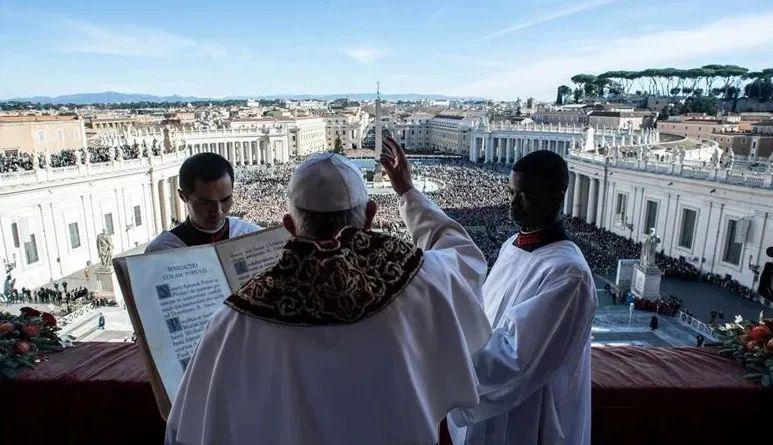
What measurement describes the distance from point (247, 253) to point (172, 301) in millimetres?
473

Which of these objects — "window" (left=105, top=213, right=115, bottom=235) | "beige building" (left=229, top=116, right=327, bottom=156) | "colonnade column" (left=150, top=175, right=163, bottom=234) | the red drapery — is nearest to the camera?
the red drapery

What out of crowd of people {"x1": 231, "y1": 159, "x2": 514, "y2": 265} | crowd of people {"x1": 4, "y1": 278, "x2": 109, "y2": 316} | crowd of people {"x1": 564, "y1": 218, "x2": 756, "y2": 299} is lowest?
crowd of people {"x1": 564, "y1": 218, "x2": 756, "y2": 299}

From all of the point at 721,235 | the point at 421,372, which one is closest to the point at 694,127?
the point at 721,235

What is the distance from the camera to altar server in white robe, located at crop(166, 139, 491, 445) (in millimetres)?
1593

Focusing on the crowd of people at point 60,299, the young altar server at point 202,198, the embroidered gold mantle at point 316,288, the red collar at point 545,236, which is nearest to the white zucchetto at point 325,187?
the embroidered gold mantle at point 316,288

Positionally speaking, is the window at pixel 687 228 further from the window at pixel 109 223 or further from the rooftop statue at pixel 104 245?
the window at pixel 109 223

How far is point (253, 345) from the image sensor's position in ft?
5.27

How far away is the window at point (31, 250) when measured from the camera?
23359 millimetres

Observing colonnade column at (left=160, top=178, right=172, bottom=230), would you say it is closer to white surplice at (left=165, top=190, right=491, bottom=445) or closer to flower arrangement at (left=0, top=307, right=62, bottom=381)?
flower arrangement at (left=0, top=307, right=62, bottom=381)

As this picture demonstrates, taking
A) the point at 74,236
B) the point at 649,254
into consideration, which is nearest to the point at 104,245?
the point at 74,236

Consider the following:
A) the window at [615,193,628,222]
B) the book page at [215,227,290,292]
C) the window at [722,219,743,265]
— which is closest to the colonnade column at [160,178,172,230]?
the window at [615,193,628,222]

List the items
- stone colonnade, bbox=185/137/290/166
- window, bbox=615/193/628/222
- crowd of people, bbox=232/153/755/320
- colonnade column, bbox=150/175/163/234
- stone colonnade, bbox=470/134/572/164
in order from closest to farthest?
crowd of people, bbox=232/153/755/320, colonnade column, bbox=150/175/163/234, window, bbox=615/193/628/222, stone colonnade, bbox=470/134/572/164, stone colonnade, bbox=185/137/290/166

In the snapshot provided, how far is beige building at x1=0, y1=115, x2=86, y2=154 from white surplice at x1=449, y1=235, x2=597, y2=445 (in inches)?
1575

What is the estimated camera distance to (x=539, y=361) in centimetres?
257
